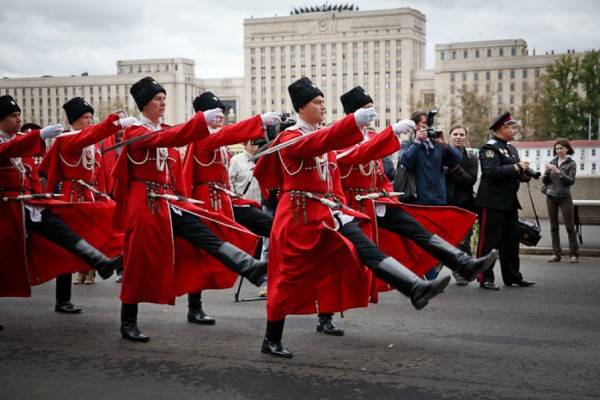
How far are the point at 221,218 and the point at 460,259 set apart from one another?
219 cm

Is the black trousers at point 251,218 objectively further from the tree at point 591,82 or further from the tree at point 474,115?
the tree at point 474,115

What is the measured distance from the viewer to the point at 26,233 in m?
8.38

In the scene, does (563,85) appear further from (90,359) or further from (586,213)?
(90,359)

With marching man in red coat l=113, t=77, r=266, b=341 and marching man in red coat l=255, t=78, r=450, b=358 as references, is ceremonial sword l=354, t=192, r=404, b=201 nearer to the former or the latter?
marching man in red coat l=255, t=78, r=450, b=358

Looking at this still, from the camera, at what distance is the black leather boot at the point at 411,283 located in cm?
619

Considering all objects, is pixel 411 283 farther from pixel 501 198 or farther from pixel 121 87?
pixel 121 87

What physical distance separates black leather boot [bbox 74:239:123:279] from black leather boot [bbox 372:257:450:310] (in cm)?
268

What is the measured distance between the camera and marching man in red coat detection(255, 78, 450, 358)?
21.4 feet

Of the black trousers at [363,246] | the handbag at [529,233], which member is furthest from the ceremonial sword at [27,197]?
the handbag at [529,233]

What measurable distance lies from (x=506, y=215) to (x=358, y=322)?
339cm

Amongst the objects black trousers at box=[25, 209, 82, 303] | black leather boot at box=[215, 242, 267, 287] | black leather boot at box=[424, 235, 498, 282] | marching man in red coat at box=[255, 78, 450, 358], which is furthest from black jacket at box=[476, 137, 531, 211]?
black trousers at box=[25, 209, 82, 303]

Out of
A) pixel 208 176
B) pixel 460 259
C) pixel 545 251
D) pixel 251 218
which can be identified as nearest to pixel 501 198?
pixel 251 218

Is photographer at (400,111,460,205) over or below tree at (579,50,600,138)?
below

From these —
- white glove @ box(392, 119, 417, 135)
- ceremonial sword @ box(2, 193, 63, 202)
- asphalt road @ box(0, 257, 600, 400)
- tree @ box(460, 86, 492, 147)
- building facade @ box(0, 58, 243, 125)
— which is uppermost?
building facade @ box(0, 58, 243, 125)
